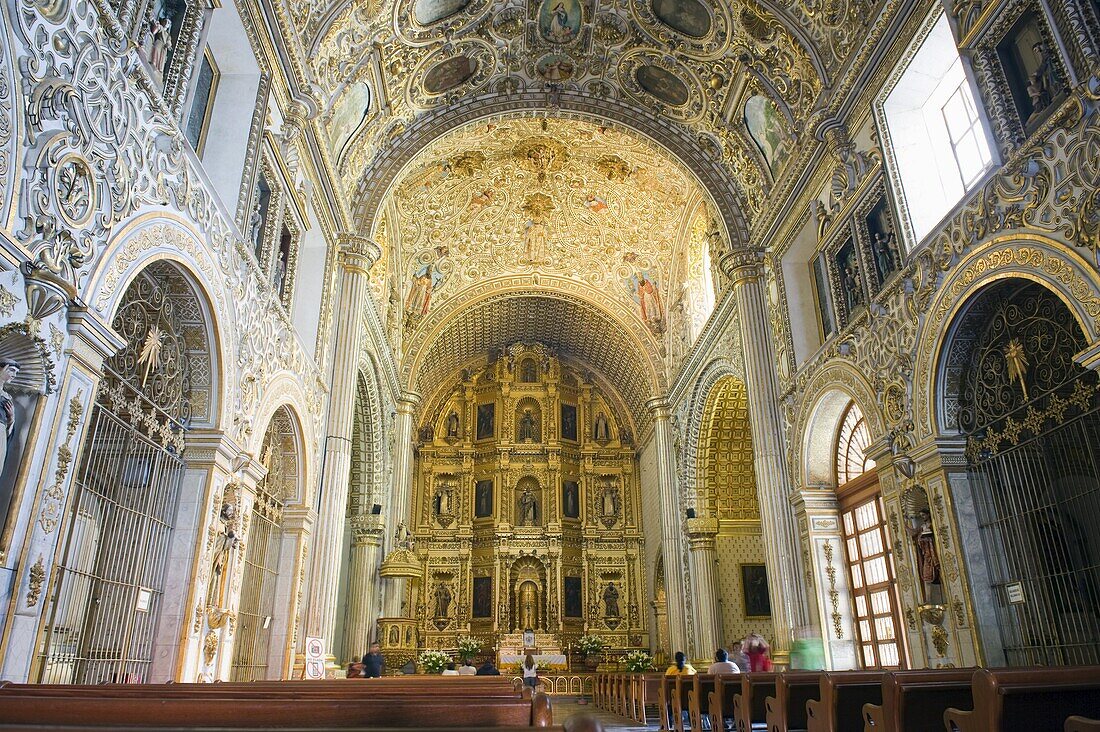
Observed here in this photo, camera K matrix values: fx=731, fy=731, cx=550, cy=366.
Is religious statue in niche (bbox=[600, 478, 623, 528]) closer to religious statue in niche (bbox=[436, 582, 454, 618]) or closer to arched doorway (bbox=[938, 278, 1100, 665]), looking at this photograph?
religious statue in niche (bbox=[436, 582, 454, 618])

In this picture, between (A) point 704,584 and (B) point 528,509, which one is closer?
(A) point 704,584

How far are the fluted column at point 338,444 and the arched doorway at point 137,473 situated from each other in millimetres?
3870

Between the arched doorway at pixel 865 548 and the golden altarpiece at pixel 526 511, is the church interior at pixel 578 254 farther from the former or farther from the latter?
the golden altarpiece at pixel 526 511

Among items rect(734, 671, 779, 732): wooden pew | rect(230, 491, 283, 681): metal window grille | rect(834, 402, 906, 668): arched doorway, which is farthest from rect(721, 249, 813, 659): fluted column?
rect(230, 491, 283, 681): metal window grille

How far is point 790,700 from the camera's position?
5457 mm

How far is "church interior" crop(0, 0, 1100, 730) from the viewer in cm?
561

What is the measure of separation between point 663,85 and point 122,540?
12146 mm

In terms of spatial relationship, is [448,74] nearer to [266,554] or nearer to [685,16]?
[685,16]

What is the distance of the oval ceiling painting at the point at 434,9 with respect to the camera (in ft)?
40.4

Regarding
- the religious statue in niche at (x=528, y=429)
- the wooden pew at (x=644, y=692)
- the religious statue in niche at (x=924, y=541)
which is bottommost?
the wooden pew at (x=644, y=692)

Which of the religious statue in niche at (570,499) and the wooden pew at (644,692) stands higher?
the religious statue in niche at (570,499)

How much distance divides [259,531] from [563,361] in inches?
717

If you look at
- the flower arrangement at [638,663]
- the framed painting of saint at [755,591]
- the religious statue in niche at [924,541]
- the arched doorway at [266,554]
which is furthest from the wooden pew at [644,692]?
the framed painting of saint at [755,591]

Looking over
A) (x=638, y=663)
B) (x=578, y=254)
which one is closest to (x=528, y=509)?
(x=638, y=663)
